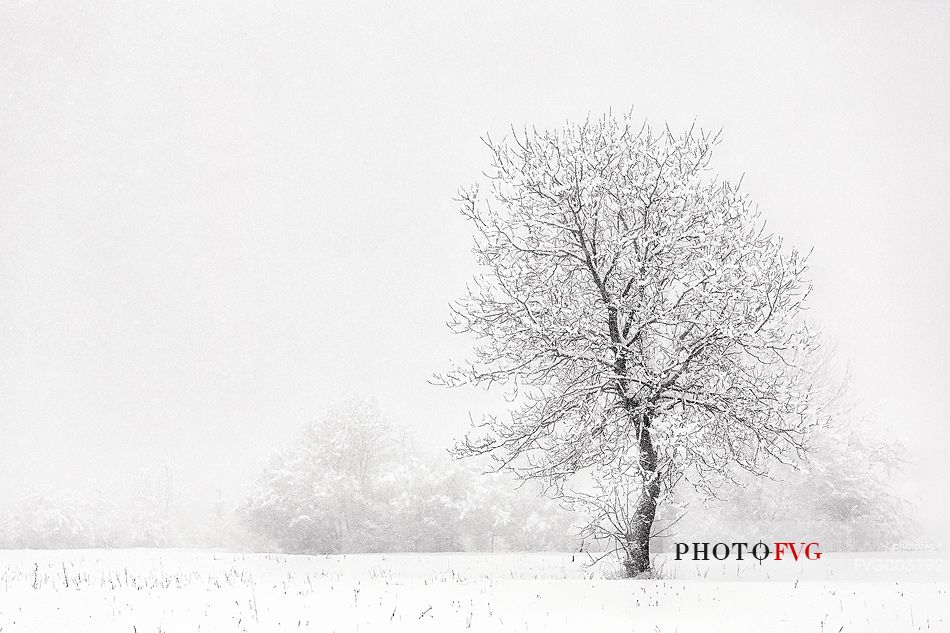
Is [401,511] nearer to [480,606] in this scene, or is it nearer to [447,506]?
[447,506]

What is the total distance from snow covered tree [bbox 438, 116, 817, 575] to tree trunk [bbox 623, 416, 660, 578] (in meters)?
0.03

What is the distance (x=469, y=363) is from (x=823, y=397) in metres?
21.9

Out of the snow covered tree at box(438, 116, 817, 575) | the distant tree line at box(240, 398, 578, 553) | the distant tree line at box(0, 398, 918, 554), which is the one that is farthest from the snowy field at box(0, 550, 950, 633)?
the distant tree line at box(240, 398, 578, 553)

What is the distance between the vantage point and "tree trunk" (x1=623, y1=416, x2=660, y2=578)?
13.4m

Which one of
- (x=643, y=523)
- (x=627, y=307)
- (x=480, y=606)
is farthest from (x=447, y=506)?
(x=480, y=606)

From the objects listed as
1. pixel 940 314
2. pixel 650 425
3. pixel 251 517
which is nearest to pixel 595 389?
pixel 650 425

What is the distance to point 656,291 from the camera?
13055 millimetres

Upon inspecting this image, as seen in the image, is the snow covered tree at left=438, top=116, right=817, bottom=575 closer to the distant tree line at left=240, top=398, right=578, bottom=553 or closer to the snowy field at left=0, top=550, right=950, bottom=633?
the snowy field at left=0, top=550, right=950, bottom=633

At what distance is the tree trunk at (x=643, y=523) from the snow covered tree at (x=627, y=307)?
3 cm

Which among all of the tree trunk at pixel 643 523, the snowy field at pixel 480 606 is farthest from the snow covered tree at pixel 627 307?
the snowy field at pixel 480 606

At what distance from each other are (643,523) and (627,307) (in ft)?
14.0

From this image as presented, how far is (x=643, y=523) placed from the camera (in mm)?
13711

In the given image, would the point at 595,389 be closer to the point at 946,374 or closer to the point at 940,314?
the point at 946,374

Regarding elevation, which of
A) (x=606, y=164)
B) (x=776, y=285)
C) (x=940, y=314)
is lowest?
(x=776, y=285)
